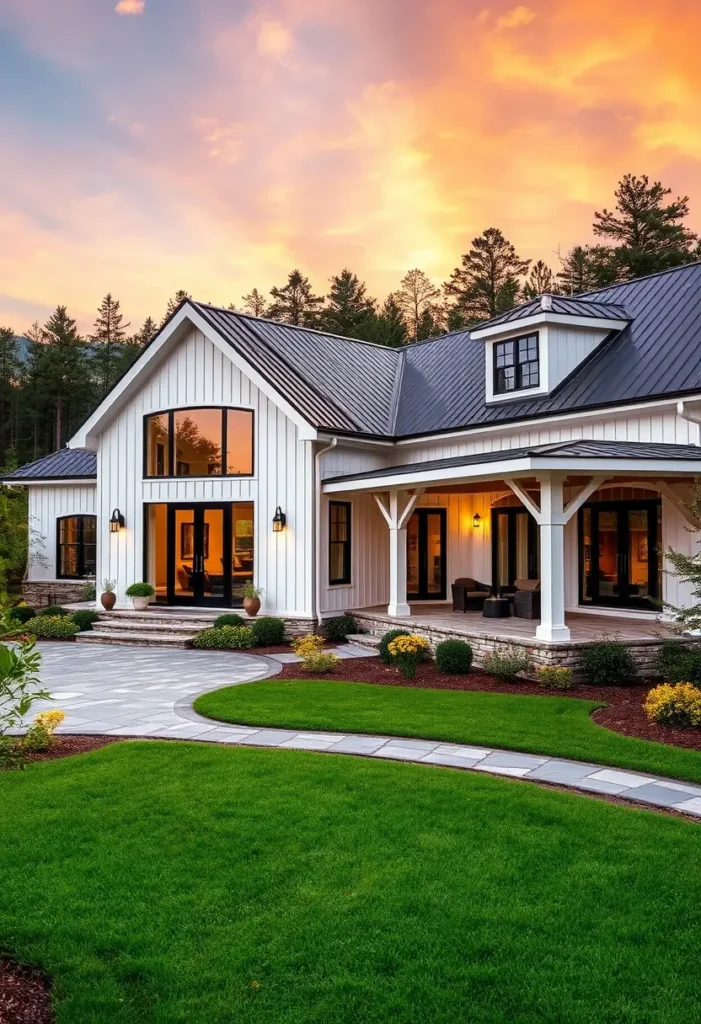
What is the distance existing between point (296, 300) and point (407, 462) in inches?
1187

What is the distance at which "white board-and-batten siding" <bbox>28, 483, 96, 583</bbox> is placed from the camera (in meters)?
20.8

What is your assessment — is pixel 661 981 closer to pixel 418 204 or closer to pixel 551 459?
pixel 551 459

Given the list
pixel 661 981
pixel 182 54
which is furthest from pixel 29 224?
pixel 661 981

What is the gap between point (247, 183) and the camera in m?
17.3

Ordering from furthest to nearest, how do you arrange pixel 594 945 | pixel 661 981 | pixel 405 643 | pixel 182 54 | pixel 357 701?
1. pixel 182 54
2. pixel 405 643
3. pixel 357 701
4. pixel 594 945
5. pixel 661 981

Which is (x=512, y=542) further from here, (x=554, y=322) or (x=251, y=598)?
(x=251, y=598)

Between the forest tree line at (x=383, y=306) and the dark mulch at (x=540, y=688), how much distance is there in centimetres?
2084

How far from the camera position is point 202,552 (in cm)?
1650

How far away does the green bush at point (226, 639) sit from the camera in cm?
1431

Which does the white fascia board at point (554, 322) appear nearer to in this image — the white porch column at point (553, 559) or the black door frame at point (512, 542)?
the black door frame at point (512, 542)

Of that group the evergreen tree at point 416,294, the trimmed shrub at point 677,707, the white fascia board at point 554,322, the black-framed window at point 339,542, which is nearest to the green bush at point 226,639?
the black-framed window at point 339,542

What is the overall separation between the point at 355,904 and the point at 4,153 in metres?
16.1

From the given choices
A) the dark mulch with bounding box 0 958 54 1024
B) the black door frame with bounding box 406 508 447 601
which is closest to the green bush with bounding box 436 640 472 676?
the black door frame with bounding box 406 508 447 601

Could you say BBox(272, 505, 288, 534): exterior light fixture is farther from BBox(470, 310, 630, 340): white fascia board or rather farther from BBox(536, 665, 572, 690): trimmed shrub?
BBox(536, 665, 572, 690): trimmed shrub
